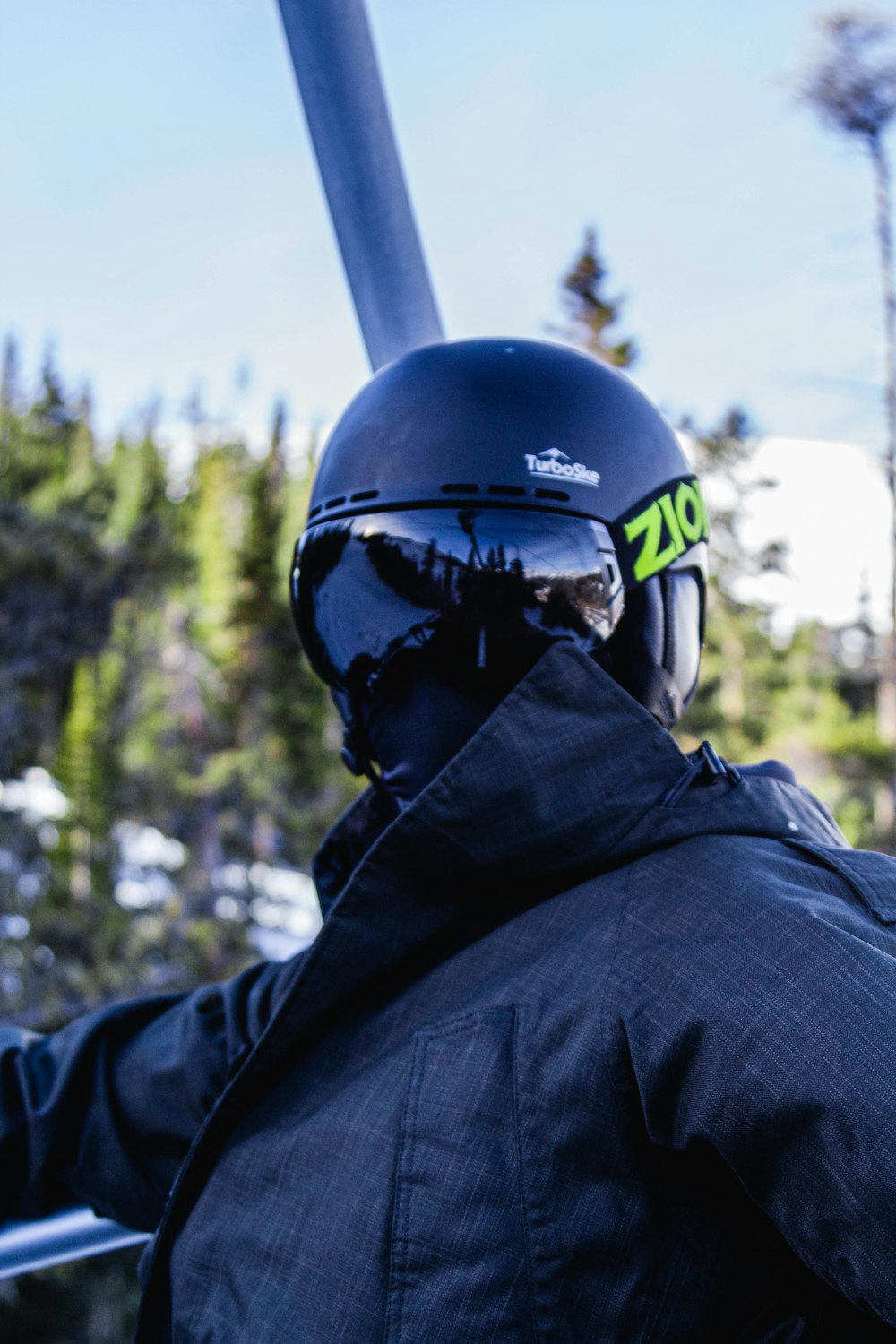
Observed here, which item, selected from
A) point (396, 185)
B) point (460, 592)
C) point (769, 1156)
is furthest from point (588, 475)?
point (769, 1156)

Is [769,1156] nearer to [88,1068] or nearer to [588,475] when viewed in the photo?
[588,475]

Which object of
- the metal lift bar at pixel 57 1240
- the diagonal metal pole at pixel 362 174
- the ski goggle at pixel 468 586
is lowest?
the metal lift bar at pixel 57 1240

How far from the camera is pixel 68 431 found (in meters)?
19.8

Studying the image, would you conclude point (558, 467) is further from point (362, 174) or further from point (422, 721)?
point (362, 174)

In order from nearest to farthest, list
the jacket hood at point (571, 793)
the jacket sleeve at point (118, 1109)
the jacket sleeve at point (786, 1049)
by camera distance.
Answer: the jacket sleeve at point (786, 1049) < the jacket hood at point (571, 793) < the jacket sleeve at point (118, 1109)

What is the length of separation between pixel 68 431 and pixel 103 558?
3.39 meters

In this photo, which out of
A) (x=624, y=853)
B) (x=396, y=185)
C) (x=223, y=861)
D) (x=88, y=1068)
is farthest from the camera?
(x=223, y=861)

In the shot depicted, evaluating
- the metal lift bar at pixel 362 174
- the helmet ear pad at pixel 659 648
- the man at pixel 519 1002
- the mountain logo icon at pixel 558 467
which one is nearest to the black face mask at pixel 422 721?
the man at pixel 519 1002

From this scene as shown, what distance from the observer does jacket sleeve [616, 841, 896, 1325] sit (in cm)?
77

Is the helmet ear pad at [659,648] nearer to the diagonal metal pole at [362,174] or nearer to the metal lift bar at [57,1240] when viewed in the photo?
the diagonal metal pole at [362,174]

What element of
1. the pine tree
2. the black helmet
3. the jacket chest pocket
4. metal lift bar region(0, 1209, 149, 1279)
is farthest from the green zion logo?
the pine tree

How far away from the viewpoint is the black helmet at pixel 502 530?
128 centimetres

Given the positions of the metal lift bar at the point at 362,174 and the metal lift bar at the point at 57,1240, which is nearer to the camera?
the metal lift bar at the point at 57,1240

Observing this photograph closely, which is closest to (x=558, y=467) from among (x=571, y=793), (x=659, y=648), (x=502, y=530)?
(x=502, y=530)
